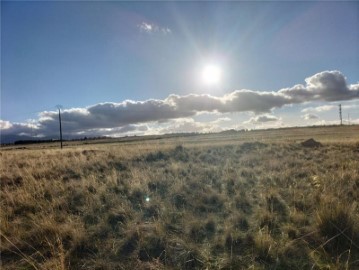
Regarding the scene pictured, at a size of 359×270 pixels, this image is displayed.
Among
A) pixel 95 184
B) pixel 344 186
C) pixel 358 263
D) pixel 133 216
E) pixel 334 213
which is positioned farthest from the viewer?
pixel 95 184

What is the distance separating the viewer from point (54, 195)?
8.30 metres

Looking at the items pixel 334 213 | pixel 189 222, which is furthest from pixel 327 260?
pixel 189 222

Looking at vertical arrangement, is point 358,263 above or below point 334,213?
below

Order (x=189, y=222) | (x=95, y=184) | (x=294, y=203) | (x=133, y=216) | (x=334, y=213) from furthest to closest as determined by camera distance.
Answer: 1. (x=95, y=184)
2. (x=294, y=203)
3. (x=133, y=216)
4. (x=189, y=222)
5. (x=334, y=213)

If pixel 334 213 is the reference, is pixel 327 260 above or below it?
below

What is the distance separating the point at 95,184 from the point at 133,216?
10.7 ft

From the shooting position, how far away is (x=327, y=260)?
4.32 meters

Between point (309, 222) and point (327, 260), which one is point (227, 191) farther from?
point (327, 260)

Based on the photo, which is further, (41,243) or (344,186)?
(344,186)

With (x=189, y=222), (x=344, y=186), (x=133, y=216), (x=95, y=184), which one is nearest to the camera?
(x=189, y=222)

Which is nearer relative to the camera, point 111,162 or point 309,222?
point 309,222

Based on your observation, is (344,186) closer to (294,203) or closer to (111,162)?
(294,203)

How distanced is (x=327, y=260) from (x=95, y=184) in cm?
653

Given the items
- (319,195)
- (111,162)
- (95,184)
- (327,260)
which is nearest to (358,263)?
(327,260)
